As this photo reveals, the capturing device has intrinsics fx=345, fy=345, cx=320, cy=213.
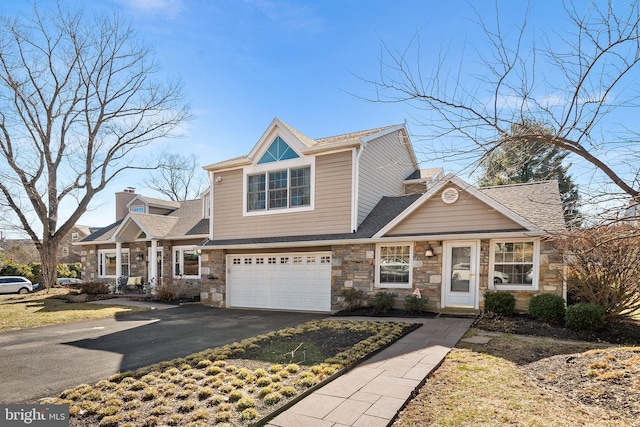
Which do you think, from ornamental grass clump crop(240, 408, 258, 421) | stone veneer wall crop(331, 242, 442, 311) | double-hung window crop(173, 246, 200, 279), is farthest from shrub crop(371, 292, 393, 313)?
double-hung window crop(173, 246, 200, 279)

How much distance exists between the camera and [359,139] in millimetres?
11555

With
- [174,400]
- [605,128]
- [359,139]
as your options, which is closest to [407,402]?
[174,400]

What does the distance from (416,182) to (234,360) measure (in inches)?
474

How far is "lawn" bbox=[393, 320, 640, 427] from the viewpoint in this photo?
3.65 m

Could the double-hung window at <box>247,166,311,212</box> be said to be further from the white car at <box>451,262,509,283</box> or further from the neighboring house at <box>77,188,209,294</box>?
the white car at <box>451,262,509,283</box>

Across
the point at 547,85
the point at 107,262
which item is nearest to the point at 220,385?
the point at 547,85

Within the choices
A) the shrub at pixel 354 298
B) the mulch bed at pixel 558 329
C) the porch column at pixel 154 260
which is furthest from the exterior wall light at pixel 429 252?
the porch column at pixel 154 260

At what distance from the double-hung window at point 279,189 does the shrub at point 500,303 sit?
259 inches

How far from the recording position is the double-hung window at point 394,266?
10953 millimetres

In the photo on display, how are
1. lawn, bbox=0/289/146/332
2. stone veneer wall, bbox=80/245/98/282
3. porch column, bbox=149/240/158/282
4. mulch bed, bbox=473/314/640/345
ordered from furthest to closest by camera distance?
stone veneer wall, bbox=80/245/98/282 → porch column, bbox=149/240/158/282 → lawn, bbox=0/289/146/332 → mulch bed, bbox=473/314/640/345

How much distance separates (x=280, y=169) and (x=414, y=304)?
6851mm

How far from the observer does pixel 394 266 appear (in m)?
11.1

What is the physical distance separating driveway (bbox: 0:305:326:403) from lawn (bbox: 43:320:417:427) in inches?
29.7

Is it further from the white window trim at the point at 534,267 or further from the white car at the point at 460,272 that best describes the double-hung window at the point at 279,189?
the white window trim at the point at 534,267
